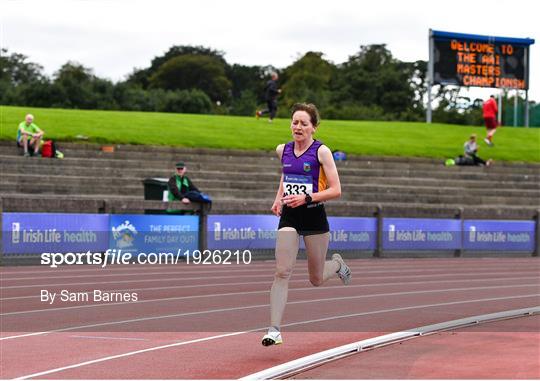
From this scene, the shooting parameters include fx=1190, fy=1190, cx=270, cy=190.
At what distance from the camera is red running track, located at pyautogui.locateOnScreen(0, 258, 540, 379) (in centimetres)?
962

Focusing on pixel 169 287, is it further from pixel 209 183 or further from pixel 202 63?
pixel 202 63

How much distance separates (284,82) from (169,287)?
9603 cm

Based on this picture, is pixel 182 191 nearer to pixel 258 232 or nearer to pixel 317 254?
pixel 258 232

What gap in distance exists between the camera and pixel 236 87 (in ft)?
401

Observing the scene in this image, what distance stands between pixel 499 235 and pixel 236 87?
92.4 m

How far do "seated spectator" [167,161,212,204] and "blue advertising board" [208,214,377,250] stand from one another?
1.62ft

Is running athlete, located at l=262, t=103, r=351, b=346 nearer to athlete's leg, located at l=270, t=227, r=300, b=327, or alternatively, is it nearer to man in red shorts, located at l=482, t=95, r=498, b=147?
athlete's leg, located at l=270, t=227, r=300, b=327

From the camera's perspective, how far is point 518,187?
40.5m

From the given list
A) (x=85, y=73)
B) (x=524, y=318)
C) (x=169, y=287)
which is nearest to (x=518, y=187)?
(x=169, y=287)

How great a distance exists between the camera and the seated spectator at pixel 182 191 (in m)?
25.3

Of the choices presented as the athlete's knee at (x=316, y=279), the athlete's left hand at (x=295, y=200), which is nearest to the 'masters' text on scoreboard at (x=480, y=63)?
the athlete's knee at (x=316, y=279)

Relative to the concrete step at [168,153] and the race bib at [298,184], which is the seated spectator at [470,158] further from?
the race bib at [298,184]

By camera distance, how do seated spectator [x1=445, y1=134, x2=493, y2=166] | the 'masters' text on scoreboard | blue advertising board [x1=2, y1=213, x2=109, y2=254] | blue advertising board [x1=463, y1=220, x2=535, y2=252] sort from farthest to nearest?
the 'masters' text on scoreboard, seated spectator [x1=445, y1=134, x2=493, y2=166], blue advertising board [x1=463, y1=220, x2=535, y2=252], blue advertising board [x1=2, y1=213, x2=109, y2=254]

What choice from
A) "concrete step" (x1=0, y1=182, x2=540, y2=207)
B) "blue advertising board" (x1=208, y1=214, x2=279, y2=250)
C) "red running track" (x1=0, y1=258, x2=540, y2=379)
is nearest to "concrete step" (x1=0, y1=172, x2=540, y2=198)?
"concrete step" (x1=0, y1=182, x2=540, y2=207)
